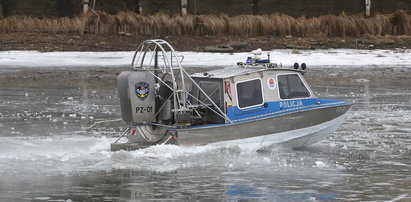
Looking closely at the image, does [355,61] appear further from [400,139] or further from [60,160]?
[60,160]

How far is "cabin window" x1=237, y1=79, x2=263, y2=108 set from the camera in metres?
14.7

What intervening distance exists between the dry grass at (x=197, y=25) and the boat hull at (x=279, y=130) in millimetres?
18619

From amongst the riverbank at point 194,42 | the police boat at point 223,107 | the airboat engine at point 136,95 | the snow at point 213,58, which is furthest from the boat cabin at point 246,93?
the riverbank at point 194,42

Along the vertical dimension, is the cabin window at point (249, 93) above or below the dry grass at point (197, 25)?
below

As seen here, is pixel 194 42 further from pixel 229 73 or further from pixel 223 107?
pixel 223 107

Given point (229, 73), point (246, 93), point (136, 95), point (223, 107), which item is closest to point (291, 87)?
point (246, 93)

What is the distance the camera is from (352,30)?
113 ft

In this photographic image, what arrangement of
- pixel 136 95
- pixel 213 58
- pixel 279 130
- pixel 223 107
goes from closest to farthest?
1. pixel 136 95
2. pixel 223 107
3. pixel 279 130
4. pixel 213 58

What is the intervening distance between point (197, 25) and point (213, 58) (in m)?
4.93

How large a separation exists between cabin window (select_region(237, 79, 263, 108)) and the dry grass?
19.2 meters

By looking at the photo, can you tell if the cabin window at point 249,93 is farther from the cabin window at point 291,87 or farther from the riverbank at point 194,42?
the riverbank at point 194,42

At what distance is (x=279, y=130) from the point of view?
14.9 metres

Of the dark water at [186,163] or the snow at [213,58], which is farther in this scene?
the snow at [213,58]

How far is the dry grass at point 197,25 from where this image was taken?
33.9 meters
